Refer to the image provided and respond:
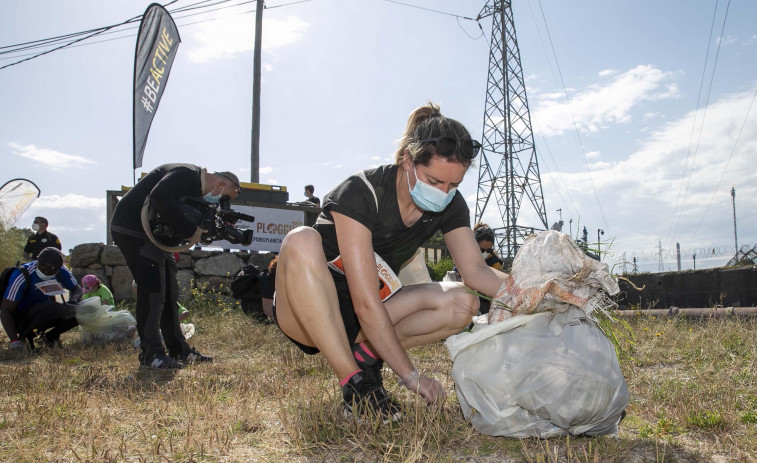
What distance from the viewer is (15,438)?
203 cm

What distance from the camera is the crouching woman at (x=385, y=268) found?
7.02 feet

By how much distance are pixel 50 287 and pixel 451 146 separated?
16.9 feet

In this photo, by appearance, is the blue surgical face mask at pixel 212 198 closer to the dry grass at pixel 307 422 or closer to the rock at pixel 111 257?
the dry grass at pixel 307 422

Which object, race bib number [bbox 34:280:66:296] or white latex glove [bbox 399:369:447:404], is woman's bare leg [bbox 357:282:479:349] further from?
race bib number [bbox 34:280:66:296]

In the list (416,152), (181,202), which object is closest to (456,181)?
(416,152)

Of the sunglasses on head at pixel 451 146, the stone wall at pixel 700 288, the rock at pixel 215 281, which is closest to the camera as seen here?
the sunglasses on head at pixel 451 146

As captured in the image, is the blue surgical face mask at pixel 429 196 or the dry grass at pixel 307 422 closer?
the dry grass at pixel 307 422

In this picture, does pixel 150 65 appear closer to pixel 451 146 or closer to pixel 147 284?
pixel 147 284

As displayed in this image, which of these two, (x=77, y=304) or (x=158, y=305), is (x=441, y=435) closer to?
(x=158, y=305)

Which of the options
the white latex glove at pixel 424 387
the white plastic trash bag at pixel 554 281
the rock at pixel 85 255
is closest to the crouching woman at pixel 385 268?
the white latex glove at pixel 424 387

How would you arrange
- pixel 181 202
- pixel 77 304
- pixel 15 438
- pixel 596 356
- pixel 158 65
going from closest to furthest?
pixel 596 356
pixel 15 438
pixel 181 202
pixel 77 304
pixel 158 65

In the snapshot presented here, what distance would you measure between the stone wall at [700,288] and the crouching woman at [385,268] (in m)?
5.28

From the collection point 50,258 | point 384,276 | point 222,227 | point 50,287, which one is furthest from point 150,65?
point 384,276

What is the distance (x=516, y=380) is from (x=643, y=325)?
378 centimetres
